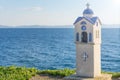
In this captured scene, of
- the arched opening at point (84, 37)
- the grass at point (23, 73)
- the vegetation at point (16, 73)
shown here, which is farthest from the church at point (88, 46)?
the vegetation at point (16, 73)

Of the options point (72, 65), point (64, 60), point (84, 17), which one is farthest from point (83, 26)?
point (64, 60)

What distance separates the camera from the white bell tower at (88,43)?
58.0 ft

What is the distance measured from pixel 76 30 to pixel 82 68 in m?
2.11

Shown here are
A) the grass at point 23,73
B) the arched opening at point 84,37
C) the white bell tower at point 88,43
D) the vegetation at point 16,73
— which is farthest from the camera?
the grass at point 23,73

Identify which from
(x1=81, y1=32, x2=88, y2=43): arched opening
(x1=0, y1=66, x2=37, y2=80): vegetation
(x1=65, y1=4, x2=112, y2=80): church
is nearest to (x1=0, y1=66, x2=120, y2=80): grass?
(x1=0, y1=66, x2=37, y2=80): vegetation

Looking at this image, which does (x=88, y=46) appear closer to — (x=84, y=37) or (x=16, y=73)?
(x=84, y=37)

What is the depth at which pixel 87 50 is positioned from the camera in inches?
703

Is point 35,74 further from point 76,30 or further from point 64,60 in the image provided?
point 64,60

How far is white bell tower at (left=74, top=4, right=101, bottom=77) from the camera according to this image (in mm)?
17688

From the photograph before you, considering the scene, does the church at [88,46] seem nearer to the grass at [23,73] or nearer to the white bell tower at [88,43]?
the white bell tower at [88,43]

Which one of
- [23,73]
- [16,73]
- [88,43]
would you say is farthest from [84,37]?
[16,73]

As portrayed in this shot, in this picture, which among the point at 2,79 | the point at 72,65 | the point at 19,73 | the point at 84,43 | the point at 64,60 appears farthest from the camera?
the point at 64,60

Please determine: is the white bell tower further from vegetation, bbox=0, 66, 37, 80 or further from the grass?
vegetation, bbox=0, 66, 37, 80

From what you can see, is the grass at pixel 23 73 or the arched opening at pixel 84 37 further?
the grass at pixel 23 73
